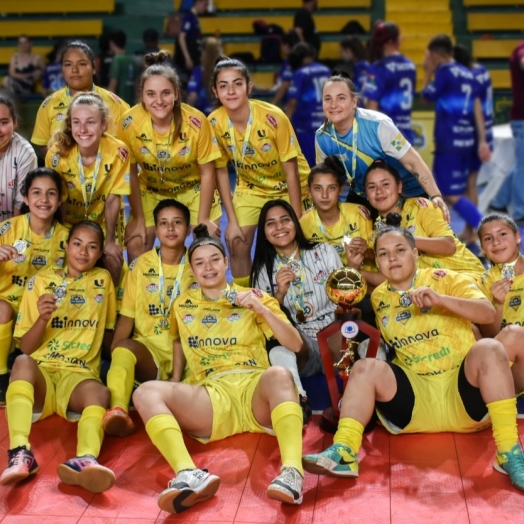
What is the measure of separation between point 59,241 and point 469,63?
4.74 meters

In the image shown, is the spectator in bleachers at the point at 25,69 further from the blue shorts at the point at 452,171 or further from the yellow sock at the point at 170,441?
the yellow sock at the point at 170,441

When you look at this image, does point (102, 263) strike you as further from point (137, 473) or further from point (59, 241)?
point (137, 473)

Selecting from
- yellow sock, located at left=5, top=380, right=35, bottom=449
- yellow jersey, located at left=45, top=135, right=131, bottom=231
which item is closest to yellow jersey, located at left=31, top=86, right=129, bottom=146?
yellow jersey, located at left=45, top=135, right=131, bottom=231

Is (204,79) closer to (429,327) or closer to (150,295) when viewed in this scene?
(150,295)

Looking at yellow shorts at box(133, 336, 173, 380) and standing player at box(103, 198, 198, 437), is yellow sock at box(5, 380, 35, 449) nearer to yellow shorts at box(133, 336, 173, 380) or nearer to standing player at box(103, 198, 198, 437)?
standing player at box(103, 198, 198, 437)

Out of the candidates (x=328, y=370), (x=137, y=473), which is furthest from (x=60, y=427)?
(x=328, y=370)

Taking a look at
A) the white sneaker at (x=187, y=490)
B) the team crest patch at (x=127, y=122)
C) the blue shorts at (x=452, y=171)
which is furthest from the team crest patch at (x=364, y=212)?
the blue shorts at (x=452, y=171)

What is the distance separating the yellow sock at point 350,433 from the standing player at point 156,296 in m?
1.18

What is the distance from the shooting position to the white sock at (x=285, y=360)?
13.9 ft

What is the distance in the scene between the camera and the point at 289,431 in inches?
145

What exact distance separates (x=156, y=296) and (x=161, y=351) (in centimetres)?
30

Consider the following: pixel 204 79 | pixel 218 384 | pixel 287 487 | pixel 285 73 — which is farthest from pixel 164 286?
pixel 204 79

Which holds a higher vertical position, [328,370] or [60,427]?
[328,370]

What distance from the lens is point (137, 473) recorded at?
3.84m
